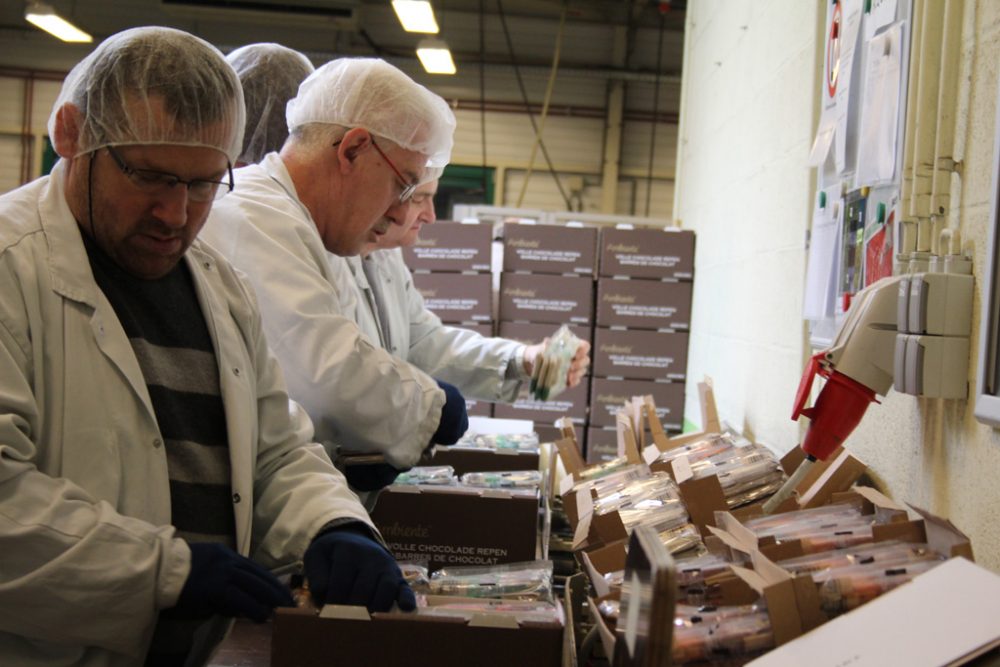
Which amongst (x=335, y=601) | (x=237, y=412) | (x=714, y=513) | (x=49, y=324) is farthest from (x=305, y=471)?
(x=714, y=513)

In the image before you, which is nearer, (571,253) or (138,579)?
(138,579)

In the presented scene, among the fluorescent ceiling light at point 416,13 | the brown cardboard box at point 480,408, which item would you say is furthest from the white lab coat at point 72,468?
the fluorescent ceiling light at point 416,13

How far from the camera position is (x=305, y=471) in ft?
5.56

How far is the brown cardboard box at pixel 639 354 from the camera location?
5.16 metres

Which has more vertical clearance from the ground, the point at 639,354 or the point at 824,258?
the point at 824,258

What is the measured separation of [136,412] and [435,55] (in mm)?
7201

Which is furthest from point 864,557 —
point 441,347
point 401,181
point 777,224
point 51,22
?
point 51,22

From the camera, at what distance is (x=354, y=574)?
1.38 meters

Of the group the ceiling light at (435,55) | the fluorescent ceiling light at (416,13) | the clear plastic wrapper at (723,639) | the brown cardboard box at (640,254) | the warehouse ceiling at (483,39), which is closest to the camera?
the clear plastic wrapper at (723,639)

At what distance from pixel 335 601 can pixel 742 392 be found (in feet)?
8.09

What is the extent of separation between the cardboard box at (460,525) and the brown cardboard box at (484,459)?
0.56m

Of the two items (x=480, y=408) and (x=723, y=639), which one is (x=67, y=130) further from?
(x=480, y=408)

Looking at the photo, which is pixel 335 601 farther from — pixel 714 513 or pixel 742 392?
pixel 742 392

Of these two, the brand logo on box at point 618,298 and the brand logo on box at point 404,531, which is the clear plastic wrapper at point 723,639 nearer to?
the brand logo on box at point 404,531
